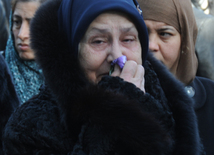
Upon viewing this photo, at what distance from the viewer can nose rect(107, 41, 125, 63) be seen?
73.4 inches

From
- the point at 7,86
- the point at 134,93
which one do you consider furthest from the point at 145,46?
the point at 7,86

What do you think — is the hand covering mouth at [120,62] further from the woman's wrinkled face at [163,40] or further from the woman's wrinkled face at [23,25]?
the woman's wrinkled face at [23,25]

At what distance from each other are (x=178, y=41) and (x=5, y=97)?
160 centimetres

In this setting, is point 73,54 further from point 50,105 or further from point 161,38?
point 161,38

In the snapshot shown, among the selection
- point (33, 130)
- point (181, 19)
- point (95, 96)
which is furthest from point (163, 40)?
point (33, 130)

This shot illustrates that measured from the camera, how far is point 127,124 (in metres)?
1.63

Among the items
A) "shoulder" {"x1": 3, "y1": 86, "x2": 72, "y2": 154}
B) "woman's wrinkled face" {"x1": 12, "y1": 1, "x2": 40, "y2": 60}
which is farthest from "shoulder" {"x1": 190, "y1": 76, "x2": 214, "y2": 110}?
"woman's wrinkled face" {"x1": 12, "y1": 1, "x2": 40, "y2": 60}

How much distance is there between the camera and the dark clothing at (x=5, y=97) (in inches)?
99.3

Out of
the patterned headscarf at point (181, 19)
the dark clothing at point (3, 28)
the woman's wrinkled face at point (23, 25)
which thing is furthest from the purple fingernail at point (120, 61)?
the dark clothing at point (3, 28)

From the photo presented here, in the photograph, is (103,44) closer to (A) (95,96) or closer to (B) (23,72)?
(A) (95,96)

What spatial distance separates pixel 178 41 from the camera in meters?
2.88

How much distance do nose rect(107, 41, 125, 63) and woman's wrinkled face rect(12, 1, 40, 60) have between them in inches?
77.4

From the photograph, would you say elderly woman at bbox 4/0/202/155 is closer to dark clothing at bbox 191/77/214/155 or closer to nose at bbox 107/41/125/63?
nose at bbox 107/41/125/63

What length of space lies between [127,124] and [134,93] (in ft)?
0.63
